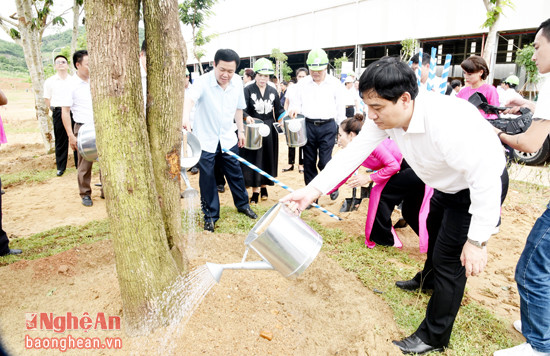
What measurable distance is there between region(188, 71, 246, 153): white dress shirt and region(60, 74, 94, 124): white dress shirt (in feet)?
6.17

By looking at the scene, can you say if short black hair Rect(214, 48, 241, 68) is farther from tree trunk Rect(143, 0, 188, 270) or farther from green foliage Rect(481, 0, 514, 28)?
green foliage Rect(481, 0, 514, 28)

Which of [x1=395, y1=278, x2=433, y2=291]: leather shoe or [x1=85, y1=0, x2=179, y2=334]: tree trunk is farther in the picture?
[x1=395, y1=278, x2=433, y2=291]: leather shoe

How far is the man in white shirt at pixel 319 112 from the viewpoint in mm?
4680

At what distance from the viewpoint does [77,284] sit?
2521mm

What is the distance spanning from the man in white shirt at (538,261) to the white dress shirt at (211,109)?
9.04 feet

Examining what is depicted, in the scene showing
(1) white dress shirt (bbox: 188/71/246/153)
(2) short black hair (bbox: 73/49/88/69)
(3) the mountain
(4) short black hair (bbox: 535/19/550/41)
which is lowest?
(1) white dress shirt (bbox: 188/71/246/153)

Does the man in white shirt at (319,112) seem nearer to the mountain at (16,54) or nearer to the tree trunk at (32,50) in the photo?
the tree trunk at (32,50)

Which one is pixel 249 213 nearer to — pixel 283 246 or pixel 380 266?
pixel 380 266

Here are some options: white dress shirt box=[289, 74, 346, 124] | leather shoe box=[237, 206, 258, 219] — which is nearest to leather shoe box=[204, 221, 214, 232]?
leather shoe box=[237, 206, 258, 219]

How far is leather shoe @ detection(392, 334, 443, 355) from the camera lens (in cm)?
201

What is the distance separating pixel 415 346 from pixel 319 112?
328cm

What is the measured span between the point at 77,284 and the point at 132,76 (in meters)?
1.64

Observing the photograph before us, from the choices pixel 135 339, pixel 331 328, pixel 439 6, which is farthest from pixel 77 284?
pixel 439 6

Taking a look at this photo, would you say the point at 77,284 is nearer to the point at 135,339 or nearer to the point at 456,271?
the point at 135,339
